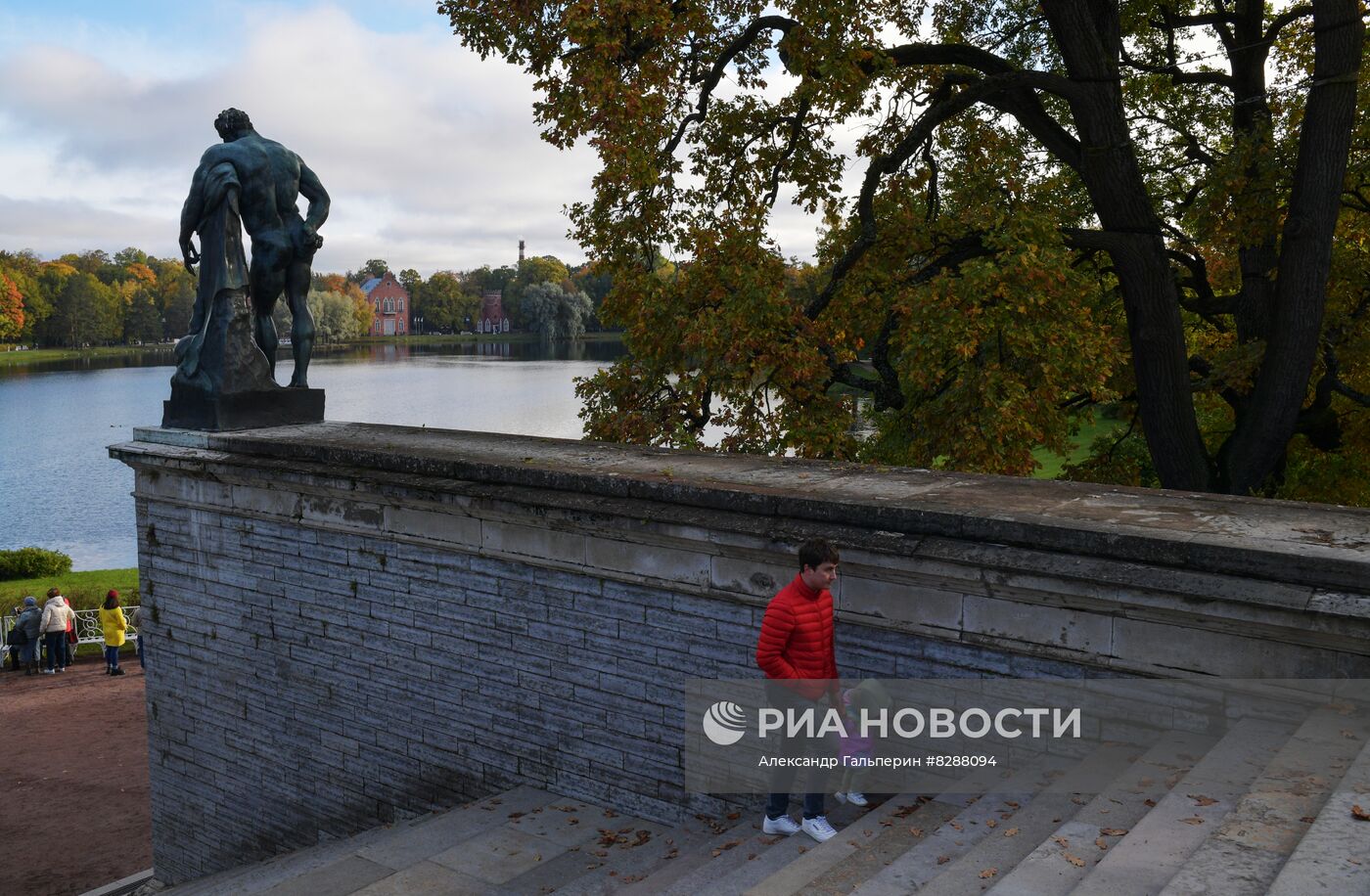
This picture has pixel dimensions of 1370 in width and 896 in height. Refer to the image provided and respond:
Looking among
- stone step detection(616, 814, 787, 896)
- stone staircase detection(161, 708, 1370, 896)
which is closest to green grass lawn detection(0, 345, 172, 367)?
stone staircase detection(161, 708, 1370, 896)

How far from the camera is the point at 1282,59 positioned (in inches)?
603

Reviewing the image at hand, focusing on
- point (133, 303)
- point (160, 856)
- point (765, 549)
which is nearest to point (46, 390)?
point (133, 303)

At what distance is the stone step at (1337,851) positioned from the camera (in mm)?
3320

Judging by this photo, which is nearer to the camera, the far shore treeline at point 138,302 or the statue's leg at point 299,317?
the statue's leg at point 299,317

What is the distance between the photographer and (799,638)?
16.9 ft

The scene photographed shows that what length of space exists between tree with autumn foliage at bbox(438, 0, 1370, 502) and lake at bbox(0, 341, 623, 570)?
401 inches

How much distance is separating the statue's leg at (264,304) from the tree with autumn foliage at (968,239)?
3.52 metres

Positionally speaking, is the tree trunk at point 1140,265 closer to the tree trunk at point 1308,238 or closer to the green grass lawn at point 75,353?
the tree trunk at point 1308,238

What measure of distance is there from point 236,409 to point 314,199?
2.19 meters

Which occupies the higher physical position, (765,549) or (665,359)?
(665,359)

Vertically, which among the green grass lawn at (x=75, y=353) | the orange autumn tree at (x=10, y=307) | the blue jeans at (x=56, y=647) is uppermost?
the orange autumn tree at (x=10, y=307)

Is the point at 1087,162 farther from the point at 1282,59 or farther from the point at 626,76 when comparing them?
the point at 1282,59

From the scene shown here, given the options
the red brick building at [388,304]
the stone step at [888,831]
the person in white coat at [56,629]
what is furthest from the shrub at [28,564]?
the red brick building at [388,304]

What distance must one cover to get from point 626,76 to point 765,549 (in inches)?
→ 293
